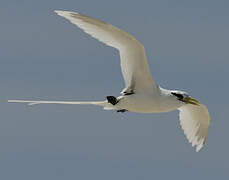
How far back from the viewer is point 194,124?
92.1 ft

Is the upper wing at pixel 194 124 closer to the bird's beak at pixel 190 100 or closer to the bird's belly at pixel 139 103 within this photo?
the bird's beak at pixel 190 100

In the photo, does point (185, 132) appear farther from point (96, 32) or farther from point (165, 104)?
point (96, 32)

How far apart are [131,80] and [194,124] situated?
4696 mm

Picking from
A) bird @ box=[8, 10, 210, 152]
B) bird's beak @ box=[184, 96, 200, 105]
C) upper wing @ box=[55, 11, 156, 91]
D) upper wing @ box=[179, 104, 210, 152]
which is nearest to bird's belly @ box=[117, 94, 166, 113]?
bird @ box=[8, 10, 210, 152]

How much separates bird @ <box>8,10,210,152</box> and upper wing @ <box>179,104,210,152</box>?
1.68 metres

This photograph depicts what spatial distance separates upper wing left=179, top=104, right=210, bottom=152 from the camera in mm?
27938

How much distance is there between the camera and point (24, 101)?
76.9 feet

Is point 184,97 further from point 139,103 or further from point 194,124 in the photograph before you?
point 194,124

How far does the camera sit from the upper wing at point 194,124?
2794 cm

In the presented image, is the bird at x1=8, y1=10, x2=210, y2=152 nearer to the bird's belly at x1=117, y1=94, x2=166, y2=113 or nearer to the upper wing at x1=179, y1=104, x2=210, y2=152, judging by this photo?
the bird's belly at x1=117, y1=94, x2=166, y2=113

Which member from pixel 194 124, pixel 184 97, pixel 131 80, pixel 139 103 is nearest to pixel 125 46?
pixel 131 80

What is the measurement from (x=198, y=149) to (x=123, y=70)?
554 cm

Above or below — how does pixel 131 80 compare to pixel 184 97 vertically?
above

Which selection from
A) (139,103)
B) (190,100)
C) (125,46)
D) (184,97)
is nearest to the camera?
(125,46)
